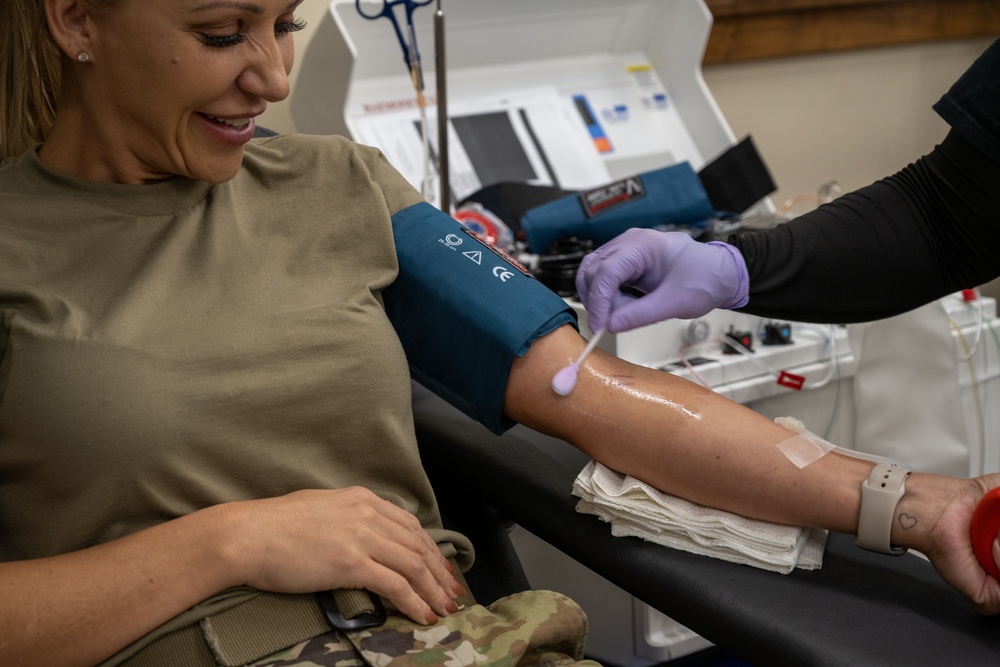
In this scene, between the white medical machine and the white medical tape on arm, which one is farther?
the white medical machine

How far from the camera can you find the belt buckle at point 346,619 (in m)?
0.90

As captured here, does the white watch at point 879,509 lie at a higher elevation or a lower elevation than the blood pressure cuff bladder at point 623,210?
lower

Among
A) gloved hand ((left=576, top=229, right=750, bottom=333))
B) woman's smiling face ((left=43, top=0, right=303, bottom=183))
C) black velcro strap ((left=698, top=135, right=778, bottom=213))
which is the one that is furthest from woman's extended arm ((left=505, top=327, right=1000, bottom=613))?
black velcro strap ((left=698, top=135, right=778, bottom=213))

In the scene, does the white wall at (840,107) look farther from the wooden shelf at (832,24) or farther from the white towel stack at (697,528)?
the white towel stack at (697,528)

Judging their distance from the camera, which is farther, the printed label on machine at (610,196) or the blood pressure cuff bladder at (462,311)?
the printed label on machine at (610,196)

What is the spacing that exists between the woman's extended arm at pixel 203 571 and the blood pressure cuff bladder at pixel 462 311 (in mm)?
177

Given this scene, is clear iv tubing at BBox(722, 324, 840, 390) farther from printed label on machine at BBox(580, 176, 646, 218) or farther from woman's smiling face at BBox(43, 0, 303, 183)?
woman's smiling face at BBox(43, 0, 303, 183)

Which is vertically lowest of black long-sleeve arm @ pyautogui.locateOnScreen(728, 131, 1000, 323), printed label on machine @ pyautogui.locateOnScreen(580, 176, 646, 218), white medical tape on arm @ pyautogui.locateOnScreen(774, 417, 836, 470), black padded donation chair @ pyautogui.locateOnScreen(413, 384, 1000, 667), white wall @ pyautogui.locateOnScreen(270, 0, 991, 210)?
black padded donation chair @ pyautogui.locateOnScreen(413, 384, 1000, 667)

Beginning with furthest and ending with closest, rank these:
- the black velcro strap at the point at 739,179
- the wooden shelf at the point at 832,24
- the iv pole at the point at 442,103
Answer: the wooden shelf at the point at 832,24
the black velcro strap at the point at 739,179
the iv pole at the point at 442,103

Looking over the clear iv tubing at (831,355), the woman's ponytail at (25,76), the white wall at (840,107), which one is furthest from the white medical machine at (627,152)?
the woman's ponytail at (25,76)

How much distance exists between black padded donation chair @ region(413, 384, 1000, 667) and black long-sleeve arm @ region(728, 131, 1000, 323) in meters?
0.33

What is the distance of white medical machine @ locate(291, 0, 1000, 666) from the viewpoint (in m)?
1.54

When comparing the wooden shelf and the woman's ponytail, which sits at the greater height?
the wooden shelf

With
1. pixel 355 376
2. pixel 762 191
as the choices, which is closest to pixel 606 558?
pixel 355 376
